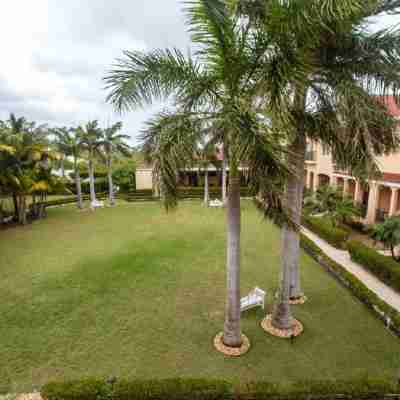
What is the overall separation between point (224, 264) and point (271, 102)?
26.7 feet

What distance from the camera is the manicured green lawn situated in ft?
18.5

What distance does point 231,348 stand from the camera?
6.17m

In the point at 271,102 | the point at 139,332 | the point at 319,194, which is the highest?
the point at 271,102

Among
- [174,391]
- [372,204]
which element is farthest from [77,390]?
[372,204]

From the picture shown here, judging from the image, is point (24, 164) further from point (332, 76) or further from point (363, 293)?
point (363, 293)

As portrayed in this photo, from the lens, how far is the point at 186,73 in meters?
5.04

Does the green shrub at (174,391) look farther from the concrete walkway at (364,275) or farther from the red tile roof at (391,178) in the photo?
the red tile roof at (391,178)

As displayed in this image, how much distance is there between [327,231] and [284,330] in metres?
8.44

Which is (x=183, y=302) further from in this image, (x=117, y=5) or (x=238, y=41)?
(x=117, y=5)

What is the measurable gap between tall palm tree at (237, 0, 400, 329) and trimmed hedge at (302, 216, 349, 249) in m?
7.97

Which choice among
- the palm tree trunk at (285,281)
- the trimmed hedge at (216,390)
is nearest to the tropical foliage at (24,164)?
the trimmed hedge at (216,390)

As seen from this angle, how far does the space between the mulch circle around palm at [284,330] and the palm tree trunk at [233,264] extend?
→ 1.13 metres

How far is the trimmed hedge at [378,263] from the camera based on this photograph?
8938mm

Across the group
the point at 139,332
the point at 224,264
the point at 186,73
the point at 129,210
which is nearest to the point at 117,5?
the point at 186,73
